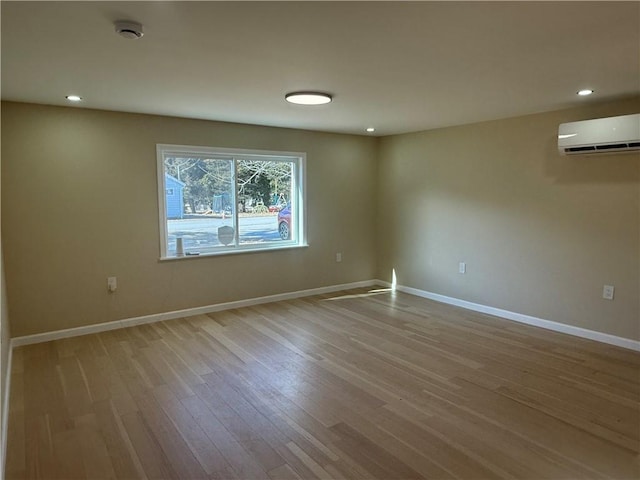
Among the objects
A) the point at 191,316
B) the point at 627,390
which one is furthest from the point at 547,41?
the point at 191,316

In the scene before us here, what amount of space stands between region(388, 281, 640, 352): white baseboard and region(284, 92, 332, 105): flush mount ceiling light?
296 cm

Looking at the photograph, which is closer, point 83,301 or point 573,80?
point 573,80

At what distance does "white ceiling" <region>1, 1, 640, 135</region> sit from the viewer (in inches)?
70.6

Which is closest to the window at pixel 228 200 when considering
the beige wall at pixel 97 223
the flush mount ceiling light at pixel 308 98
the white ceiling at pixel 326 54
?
the beige wall at pixel 97 223

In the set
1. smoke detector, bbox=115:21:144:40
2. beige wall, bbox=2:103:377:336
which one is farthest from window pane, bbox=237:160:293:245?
smoke detector, bbox=115:21:144:40

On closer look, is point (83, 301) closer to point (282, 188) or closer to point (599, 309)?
point (282, 188)

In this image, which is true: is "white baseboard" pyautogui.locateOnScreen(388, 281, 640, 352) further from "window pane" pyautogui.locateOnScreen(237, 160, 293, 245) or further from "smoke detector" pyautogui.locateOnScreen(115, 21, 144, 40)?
"smoke detector" pyautogui.locateOnScreen(115, 21, 144, 40)

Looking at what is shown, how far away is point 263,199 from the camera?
5.17m

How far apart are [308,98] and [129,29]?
1570mm

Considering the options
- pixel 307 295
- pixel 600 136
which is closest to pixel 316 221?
pixel 307 295

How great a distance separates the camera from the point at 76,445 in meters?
2.25

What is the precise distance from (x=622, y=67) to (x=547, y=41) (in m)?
0.87

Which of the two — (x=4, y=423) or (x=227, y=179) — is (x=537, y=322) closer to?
(x=227, y=179)

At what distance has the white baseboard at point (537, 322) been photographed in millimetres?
3662
